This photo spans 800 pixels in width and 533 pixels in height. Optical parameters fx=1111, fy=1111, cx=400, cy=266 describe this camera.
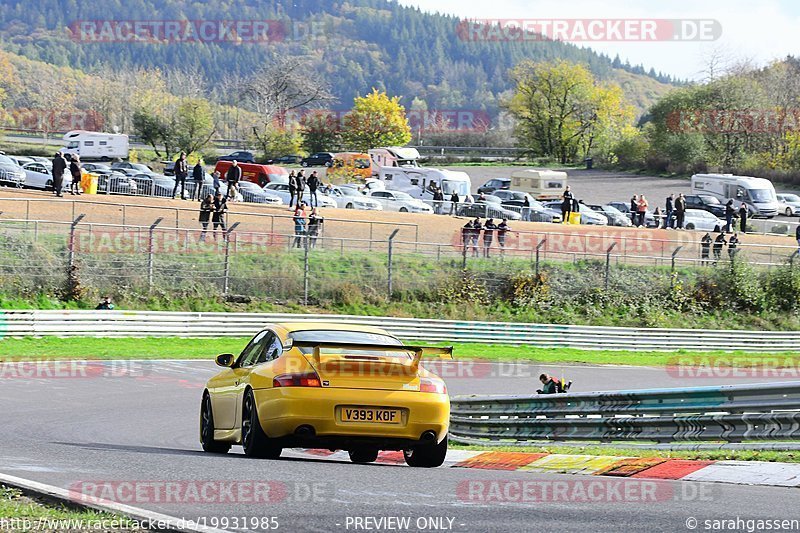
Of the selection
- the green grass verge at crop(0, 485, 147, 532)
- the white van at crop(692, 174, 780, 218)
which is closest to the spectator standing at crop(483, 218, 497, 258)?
the white van at crop(692, 174, 780, 218)

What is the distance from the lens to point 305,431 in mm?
9531

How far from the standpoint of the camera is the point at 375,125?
349ft

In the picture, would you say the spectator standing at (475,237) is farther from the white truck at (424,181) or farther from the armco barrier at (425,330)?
the white truck at (424,181)

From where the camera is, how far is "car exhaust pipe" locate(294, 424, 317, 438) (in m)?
9.52

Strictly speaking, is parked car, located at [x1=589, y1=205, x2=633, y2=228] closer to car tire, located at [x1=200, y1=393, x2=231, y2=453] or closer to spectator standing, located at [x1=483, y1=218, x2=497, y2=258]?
spectator standing, located at [x1=483, y1=218, x2=497, y2=258]

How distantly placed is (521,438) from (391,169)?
52.5m

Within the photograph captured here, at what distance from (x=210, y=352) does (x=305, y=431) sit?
61.2ft

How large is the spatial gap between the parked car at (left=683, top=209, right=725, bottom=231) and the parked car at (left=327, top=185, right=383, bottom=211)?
15.2 metres

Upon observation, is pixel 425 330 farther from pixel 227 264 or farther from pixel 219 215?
pixel 219 215

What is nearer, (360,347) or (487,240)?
(360,347)

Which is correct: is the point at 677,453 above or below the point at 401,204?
below

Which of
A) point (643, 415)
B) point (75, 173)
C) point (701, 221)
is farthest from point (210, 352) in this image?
point (701, 221)

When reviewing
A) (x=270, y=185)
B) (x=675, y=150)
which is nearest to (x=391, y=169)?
(x=270, y=185)

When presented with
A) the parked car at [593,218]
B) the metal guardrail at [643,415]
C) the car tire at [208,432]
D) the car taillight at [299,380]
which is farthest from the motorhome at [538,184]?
the car taillight at [299,380]
